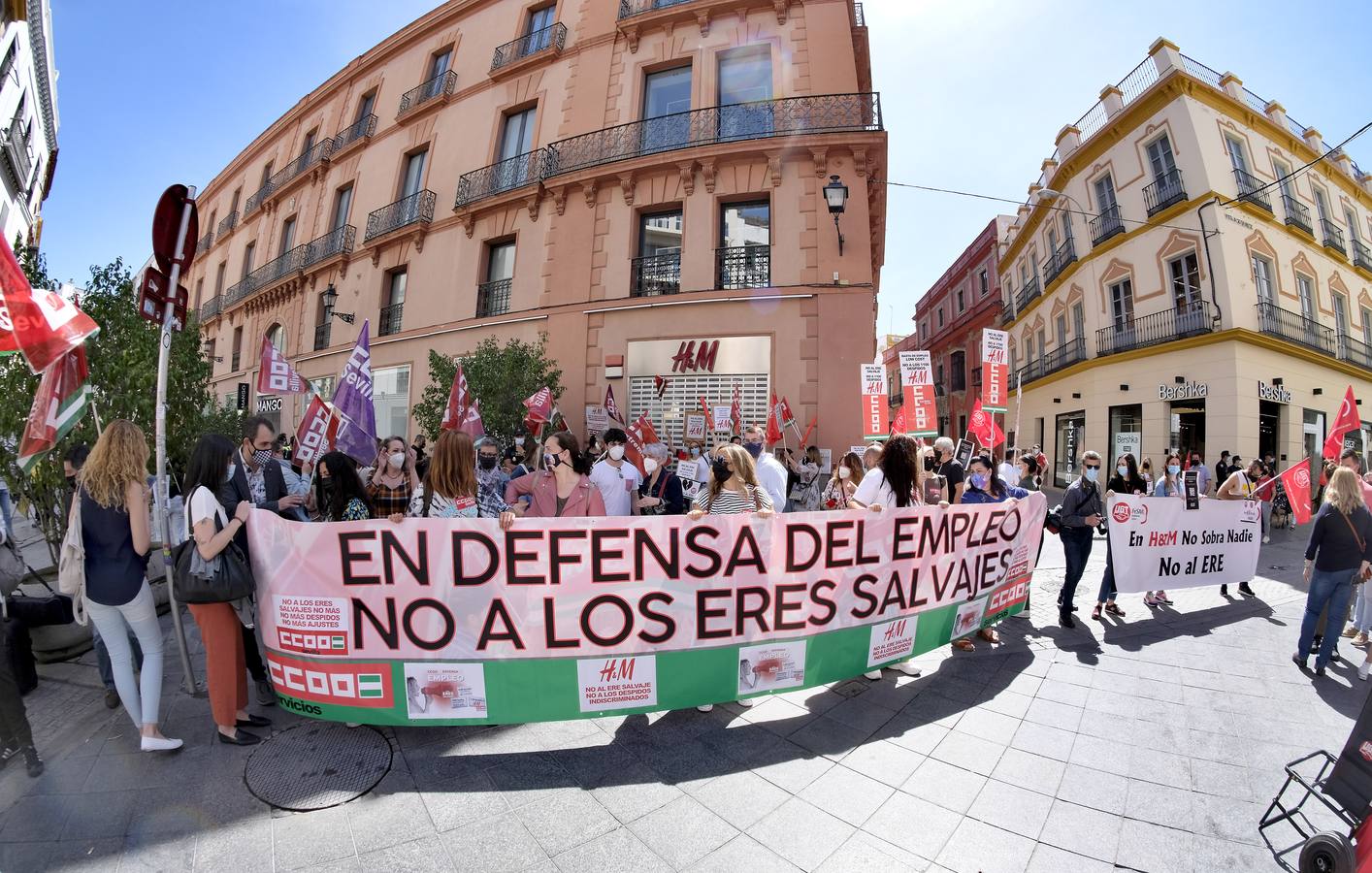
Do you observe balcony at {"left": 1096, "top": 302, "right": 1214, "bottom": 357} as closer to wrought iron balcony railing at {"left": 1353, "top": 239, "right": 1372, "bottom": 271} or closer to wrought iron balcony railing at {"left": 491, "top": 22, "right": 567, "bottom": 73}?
wrought iron balcony railing at {"left": 1353, "top": 239, "right": 1372, "bottom": 271}

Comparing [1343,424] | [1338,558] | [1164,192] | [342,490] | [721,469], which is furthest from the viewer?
[1164,192]

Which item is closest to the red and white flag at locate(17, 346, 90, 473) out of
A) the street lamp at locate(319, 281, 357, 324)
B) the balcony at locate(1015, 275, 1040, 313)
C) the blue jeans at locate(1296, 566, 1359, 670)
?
the blue jeans at locate(1296, 566, 1359, 670)

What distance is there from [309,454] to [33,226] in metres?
41.1

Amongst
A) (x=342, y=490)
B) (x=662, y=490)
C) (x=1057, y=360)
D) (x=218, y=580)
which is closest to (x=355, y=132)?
(x=662, y=490)

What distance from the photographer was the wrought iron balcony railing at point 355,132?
18.5 metres

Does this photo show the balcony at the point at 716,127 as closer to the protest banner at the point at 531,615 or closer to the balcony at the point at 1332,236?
the protest banner at the point at 531,615

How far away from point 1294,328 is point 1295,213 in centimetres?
441

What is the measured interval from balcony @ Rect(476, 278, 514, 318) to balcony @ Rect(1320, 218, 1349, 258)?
27.6 m

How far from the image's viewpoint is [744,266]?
41.1 feet

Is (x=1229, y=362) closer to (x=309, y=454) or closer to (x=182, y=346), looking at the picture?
(x=309, y=454)

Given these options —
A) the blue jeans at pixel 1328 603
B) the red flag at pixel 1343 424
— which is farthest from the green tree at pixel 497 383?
the red flag at pixel 1343 424

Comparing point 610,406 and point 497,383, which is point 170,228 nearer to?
point 497,383

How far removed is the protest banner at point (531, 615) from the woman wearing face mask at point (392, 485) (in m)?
1.30

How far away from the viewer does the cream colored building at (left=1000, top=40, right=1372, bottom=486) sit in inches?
606
